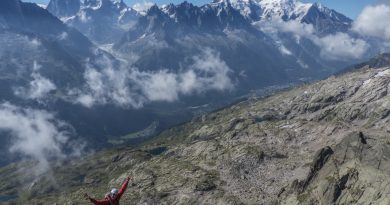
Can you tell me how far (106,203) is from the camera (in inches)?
2938

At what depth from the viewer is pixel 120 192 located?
7756cm

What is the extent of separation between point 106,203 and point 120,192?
3503 mm
